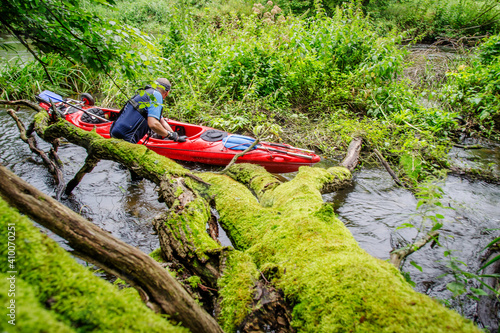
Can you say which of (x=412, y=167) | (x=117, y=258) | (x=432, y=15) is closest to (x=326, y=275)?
(x=117, y=258)

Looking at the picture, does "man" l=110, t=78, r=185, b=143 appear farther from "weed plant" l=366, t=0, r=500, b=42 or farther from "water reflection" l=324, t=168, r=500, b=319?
"weed plant" l=366, t=0, r=500, b=42

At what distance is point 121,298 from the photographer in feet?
3.27

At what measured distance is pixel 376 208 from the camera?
4.20 metres

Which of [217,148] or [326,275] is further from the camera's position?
[217,148]

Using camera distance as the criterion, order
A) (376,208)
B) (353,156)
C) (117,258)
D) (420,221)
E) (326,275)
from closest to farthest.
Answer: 1. (117,258)
2. (326,275)
3. (420,221)
4. (376,208)
5. (353,156)

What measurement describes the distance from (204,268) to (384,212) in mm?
3210

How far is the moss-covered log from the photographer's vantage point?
4.04ft

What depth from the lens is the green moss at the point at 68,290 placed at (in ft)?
2.88

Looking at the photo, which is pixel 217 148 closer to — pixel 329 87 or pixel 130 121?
pixel 130 121

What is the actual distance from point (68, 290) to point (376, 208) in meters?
4.18

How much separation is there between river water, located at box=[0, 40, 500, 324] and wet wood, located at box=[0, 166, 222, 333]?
2.17 m

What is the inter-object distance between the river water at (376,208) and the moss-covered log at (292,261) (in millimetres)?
984

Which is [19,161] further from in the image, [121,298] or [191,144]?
[121,298]

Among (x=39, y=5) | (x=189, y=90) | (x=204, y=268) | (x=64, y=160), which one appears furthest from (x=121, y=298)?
(x=189, y=90)
